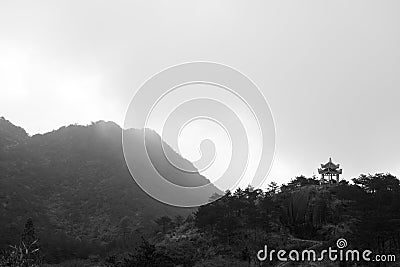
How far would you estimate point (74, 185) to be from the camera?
217ft

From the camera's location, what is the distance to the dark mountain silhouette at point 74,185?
2007 inches

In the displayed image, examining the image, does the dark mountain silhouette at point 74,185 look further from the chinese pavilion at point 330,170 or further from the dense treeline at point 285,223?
the chinese pavilion at point 330,170

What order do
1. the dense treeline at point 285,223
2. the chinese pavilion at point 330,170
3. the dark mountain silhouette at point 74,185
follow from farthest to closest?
the dark mountain silhouette at point 74,185 < the chinese pavilion at point 330,170 < the dense treeline at point 285,223

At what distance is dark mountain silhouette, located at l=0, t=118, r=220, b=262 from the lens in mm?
50969

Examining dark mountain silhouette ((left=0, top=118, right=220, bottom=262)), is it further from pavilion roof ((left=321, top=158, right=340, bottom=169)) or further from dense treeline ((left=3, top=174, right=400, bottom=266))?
pavilion roof ((left=321, top=158, right=340, bottom=169))

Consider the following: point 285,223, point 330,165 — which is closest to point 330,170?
point 330,165

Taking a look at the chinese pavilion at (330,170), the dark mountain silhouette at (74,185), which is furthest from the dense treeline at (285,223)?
the dark mountain silhouette at (74,185)

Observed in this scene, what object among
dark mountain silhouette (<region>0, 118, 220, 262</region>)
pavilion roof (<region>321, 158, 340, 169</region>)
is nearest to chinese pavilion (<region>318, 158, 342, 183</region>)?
pavilion roof (<region>321, 158, 340, 169</region>)

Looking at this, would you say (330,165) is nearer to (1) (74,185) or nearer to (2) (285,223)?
(2) (285,223)

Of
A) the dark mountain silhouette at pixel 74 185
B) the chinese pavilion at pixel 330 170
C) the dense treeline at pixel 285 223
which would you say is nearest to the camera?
the dense treeline at pixel 285 223

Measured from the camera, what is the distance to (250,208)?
33656 mm

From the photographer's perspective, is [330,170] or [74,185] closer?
[330,170]

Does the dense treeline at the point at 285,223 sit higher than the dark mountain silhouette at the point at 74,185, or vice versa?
the dark mountain silhouette at the point at 74,185

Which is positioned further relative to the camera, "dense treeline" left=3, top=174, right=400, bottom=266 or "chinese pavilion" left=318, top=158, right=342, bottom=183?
"chinese pavilion" left=318, top=158, right=342, bottom=183
